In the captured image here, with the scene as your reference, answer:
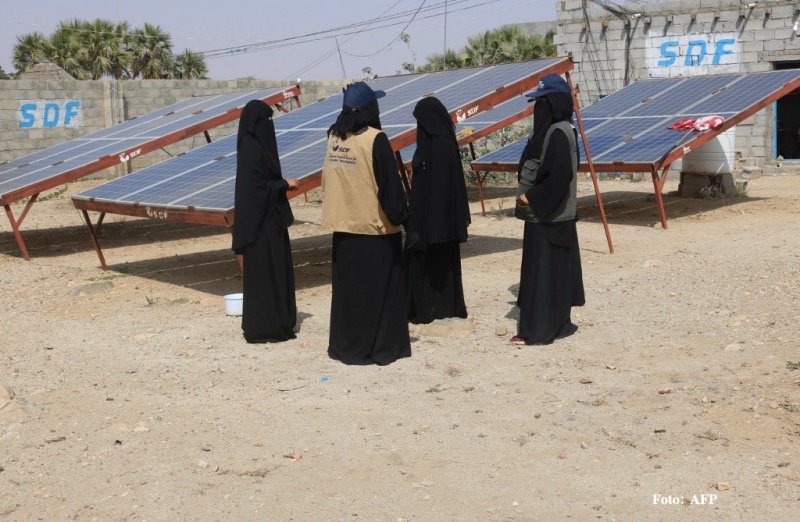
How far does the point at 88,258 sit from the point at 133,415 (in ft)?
21.4

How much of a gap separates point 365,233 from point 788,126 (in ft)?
49.3

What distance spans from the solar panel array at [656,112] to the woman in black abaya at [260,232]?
564 centimetres

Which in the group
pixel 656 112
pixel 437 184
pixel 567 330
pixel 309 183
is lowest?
pixel 567 330

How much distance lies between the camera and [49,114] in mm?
20312

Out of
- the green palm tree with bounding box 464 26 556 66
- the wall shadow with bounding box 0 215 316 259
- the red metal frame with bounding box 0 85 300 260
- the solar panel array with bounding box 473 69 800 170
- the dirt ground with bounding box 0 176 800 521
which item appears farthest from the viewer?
the green palm tree with bounding box 464 26 556 66

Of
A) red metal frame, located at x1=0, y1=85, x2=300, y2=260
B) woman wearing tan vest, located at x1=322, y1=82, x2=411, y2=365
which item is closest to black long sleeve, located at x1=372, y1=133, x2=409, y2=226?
woman wearing tan vest, located at x1=322, y1=82, x2=411, y2=365

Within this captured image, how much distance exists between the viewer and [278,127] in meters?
11.6

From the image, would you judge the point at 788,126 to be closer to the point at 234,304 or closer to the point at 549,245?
the point at 549,245

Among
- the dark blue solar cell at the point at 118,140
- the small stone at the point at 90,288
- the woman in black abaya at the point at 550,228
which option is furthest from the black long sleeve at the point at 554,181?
the dark blue solar cell at the point at 118,140

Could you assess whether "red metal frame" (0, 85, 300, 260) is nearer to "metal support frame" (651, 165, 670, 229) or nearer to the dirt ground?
the dirt ground

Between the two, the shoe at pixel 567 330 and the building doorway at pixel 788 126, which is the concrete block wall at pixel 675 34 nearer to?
Result: the building doorway at pixel 788 126

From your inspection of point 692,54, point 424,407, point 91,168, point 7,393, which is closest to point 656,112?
point 692,54

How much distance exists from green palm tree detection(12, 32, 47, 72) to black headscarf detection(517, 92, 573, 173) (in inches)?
1163

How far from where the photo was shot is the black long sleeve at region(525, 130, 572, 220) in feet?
23.4
